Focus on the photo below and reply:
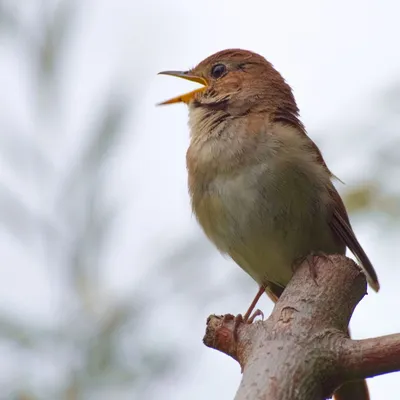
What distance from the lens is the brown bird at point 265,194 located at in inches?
155

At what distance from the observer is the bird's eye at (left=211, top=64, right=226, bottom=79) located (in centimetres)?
504

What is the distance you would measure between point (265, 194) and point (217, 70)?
4.75ft

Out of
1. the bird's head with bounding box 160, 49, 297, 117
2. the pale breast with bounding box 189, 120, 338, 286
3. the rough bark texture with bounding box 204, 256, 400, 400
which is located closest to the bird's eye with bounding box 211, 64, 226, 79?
the bird's head with bounding box 160, 49, 297, 117

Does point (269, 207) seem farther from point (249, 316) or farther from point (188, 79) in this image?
point (188, 79)

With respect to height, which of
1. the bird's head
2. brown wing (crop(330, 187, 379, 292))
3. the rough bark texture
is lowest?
the rough bark texture

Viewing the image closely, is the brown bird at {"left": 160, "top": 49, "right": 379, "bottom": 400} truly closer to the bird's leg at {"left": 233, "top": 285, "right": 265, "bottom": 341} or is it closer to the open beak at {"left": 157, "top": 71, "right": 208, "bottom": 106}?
the bird's leg at {"left": 233, "top": 285, "right": 265, "bottom": 341}

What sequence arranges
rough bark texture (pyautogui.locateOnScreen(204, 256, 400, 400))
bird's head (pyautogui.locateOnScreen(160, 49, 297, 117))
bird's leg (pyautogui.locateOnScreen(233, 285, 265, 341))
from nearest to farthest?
rough bark texture (pyautogui.locateOnScreen(204, 256, 400, 400)), bird's leg (pyautogui.locateOnScreen(233, 285, 265, 341)), bird's head (pyautogui.locateOnScreen(160, 49, 297, 117))

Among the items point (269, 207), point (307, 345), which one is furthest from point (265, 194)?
point (307, 345)

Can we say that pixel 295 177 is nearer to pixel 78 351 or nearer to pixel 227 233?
pixel 227 233

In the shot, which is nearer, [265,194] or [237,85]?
[265,194]

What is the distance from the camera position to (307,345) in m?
2.37

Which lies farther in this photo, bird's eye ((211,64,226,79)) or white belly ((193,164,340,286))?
bird's eye ((211,64,226,79))

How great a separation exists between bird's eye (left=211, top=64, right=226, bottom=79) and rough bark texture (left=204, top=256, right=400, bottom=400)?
93.3 inches

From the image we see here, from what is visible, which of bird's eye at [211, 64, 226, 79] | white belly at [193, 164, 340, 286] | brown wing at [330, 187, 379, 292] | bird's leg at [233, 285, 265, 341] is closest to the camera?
bird's leg at [233, 285, 265, 341]
